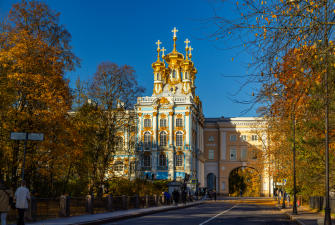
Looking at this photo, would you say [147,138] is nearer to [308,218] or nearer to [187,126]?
[187,126]

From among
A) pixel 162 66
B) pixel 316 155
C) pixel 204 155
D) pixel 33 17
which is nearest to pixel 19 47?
pixel 33 17

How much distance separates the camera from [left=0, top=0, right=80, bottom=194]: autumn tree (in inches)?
935

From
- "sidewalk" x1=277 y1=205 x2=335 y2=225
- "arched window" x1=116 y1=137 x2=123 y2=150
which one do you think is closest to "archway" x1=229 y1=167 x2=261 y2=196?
"arched window" x1=116 y1=137 x2=123 y2=150

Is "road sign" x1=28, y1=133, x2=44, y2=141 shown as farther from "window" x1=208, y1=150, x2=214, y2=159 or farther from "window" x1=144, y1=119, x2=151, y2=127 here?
"window" x1=208, y1=150, x2=214, y2=159

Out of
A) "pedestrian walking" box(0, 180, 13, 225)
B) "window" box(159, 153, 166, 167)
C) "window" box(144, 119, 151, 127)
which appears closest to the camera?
"pedestrian walking" box(0, 180, 13, 225)

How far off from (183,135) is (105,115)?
141ft

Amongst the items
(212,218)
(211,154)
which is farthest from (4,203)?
(211,154)

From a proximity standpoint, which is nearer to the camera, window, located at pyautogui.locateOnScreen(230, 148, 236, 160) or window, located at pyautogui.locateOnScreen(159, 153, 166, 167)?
window, located at pyautogui.locateOnScreen(159, 153, 166, 167)

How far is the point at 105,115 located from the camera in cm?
3984

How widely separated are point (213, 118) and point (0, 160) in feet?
274

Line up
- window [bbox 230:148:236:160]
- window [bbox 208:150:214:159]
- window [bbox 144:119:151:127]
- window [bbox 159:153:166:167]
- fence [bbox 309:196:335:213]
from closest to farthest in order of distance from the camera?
fence [bbox 309:196:335:213] → window [bbox 159:153:166:167] → window [bbox 144:119:151:127] → window [bbox 230:148:236:160] → window [bbox 208:150:214:159]

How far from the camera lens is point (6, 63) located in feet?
80.3

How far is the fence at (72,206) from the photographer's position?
20.9 meters

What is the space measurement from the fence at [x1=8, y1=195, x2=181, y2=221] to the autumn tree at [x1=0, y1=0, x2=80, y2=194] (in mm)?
1860
